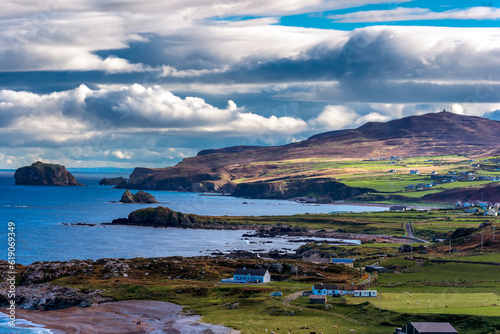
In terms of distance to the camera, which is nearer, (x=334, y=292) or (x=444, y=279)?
(x=334, y=292)

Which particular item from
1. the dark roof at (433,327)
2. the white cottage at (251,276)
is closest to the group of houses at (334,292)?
the white cottage at (251,276)

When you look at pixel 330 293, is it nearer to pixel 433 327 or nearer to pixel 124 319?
pixel 433 327

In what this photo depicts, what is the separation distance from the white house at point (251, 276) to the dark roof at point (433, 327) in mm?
39355

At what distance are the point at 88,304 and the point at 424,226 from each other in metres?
120

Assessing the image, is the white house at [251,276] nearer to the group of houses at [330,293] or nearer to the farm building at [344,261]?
the group of houses at [330,293]

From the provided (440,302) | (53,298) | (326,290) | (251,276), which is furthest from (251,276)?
(440,302)

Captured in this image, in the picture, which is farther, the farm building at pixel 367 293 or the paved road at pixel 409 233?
the paved road at pixel 409 233

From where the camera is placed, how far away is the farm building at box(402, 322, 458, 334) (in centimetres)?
5075

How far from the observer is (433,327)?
51906 mm

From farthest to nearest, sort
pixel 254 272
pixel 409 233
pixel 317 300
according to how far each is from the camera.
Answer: pixel 409 233, pixel 254 272, pixel 317 300

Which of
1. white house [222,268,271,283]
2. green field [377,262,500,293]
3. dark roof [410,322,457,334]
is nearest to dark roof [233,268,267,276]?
white house [222,268,271,283]

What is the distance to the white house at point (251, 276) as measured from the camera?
3538 inches

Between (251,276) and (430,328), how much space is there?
42.1 m

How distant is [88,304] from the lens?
77.0 metres
